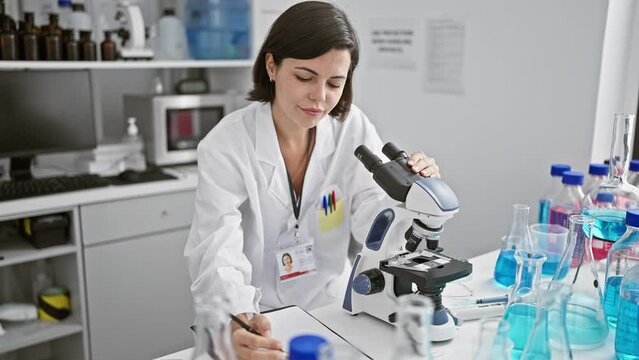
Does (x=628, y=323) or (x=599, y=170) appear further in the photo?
(x=599, y=170)

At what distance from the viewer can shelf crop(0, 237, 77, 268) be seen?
217 centimetres

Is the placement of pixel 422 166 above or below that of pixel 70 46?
below

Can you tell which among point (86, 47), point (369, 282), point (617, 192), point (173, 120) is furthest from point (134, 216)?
point (617, 192)

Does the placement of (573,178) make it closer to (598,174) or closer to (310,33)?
(598,174)

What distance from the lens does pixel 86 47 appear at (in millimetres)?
2553

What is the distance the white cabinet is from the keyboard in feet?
0.44

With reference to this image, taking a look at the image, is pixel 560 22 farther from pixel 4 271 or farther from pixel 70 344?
pixel 4 271

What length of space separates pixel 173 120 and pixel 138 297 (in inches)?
34.3

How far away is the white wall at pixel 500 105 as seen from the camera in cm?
219

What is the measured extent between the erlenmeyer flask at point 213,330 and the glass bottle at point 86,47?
204 centimetres

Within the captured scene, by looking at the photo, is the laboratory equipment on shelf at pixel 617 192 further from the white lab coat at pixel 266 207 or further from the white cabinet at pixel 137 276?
the white cabinet at pixel 137 276

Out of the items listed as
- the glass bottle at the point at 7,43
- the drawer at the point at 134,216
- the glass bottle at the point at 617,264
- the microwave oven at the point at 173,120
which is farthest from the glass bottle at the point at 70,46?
the glass bottle at the point at 617,264

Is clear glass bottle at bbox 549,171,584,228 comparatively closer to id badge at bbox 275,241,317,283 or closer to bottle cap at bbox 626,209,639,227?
bottle cap at bbox 626,209,639,227

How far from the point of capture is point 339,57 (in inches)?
57.4
